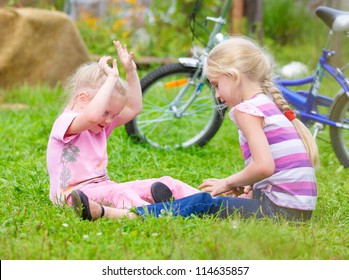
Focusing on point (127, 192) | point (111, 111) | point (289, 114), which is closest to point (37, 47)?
point (111, 111)

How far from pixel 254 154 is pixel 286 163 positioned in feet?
0.68

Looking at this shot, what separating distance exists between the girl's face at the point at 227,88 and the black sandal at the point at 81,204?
0.81 metres

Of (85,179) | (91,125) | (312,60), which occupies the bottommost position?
(312,60)

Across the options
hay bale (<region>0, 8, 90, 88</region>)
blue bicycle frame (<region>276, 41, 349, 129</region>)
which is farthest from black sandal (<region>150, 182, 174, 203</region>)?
hay bale (<region>0, 8, 90, 88</region>)

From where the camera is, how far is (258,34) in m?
8.68

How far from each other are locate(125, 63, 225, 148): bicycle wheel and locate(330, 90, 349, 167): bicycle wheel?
2.59ft

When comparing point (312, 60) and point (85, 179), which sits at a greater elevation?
point (85, 179)

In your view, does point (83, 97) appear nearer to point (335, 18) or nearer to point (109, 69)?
point (109, 69)

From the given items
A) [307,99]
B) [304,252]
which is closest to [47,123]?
[307,99]

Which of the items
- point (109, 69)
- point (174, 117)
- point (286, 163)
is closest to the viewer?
point (286, 163)

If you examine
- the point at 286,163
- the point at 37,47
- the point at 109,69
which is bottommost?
the point at 37,47

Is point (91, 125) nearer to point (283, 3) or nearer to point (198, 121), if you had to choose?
point (198, 121)

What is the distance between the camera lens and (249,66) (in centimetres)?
335
